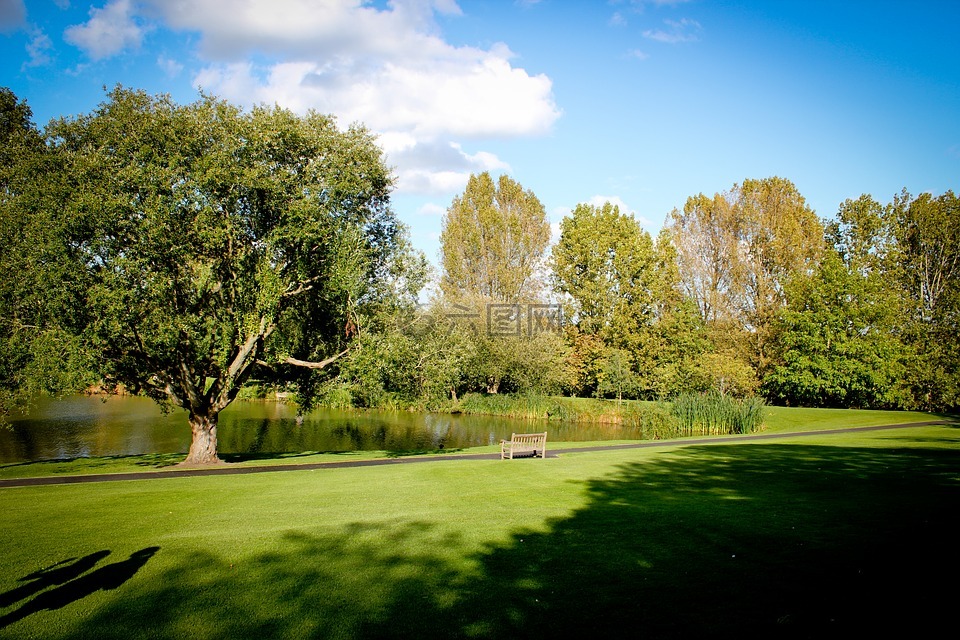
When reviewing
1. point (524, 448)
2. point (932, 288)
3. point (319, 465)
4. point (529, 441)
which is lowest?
point (319, 465)

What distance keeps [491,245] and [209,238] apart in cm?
3789

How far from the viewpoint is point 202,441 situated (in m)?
18.0

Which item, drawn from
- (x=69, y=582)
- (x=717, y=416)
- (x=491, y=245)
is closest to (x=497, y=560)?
(x=69, y=582)

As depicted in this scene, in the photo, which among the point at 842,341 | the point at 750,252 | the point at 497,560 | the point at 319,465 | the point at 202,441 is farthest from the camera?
the point at 750,252

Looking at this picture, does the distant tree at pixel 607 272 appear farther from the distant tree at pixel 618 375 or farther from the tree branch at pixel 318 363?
the tree branch at pixel 318 363

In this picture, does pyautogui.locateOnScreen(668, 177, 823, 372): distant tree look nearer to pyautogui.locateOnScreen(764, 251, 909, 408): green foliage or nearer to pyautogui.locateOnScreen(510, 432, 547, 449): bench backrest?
pyautogui.locateOnScreen(764, 251, 909, 408): green foliage

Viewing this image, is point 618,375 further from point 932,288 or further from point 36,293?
point 36,293

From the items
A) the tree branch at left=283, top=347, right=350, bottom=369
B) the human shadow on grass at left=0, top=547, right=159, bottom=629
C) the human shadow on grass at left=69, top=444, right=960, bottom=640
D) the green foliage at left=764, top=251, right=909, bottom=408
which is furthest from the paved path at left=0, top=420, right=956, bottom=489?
the green foliage at left=764, top=251, right=909, bottom=408

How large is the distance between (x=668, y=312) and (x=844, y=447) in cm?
2941

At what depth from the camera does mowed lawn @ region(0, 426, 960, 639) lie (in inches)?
209

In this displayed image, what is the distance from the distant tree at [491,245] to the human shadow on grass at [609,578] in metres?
43.7

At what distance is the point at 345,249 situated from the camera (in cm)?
1722

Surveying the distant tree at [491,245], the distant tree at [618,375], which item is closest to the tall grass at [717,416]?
the distant tree at [618,375]

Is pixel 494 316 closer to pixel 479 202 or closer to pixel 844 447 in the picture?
pixel 479 202
